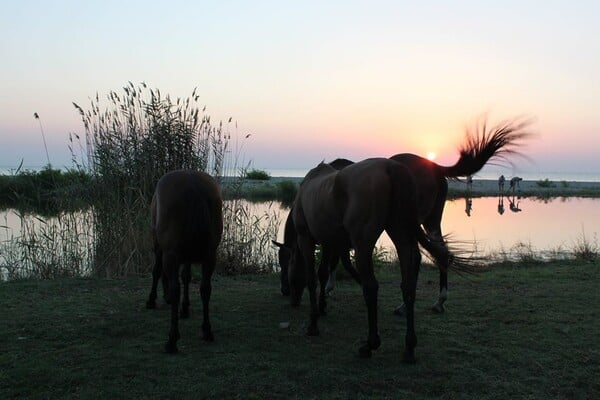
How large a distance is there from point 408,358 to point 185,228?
1.97 m

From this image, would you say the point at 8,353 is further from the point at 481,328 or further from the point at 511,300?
the point at 511,300

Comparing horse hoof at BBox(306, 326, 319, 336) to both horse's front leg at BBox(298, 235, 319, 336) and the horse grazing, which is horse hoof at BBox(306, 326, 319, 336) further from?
the horse grazing

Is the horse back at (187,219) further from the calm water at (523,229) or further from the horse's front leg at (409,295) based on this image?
the calm water at (523,229)

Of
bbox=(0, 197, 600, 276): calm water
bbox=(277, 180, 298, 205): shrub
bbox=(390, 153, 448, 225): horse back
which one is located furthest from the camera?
bbox=(277, 180, 298, 205): shrub

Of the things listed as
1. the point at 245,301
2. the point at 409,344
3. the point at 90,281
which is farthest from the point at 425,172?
the point at 90,281

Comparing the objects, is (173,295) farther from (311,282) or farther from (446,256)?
(446,256)

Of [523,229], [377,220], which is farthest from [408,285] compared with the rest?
[523,229]

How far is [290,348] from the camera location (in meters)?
3.99

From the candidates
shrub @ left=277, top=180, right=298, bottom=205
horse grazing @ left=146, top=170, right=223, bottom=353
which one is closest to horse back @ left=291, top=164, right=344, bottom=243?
horse grazing @ left=146, top=170, right=223, bottom=353

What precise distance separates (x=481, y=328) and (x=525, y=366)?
980 mm

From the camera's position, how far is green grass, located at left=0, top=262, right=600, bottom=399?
3195 millimetres

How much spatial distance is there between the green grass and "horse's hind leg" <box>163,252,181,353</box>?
0.11 metres

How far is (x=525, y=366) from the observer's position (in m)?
3.62

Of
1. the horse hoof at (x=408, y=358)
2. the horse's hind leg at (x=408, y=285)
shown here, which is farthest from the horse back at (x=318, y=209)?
the horse hoof at (x=408, y=358)
